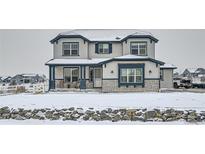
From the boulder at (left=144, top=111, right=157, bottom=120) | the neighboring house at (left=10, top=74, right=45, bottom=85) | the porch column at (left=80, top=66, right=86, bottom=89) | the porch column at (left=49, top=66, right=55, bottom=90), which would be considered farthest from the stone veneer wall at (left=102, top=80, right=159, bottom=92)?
the neighboring house at (left=10, top=74, right=45, bottom=85)

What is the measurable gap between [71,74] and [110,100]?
2.01m

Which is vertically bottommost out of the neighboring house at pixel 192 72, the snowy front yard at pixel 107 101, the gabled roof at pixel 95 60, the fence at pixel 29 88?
the snowy front yard at pixel 107 101

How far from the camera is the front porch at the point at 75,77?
10094 millimetres

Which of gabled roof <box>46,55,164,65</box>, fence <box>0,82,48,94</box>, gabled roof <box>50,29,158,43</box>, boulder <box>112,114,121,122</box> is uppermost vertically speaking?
gabled roof <box>50,29,158,43</box>

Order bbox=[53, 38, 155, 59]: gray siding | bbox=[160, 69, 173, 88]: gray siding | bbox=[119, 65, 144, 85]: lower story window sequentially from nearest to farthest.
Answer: bbox=[160, 69, 173, 88]: gray siding, bbox=[53, 38, 155, 59]: gray siding, bbox=[119, 65, 144, 85]: lower story window

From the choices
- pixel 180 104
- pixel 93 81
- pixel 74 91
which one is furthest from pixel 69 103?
pixel 180 104

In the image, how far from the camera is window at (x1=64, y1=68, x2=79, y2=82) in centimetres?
1062

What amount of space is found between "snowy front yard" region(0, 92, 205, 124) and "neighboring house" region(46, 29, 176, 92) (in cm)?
36

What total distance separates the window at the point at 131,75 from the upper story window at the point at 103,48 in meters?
0.76

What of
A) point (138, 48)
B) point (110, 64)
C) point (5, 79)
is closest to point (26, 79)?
point (5, 79)

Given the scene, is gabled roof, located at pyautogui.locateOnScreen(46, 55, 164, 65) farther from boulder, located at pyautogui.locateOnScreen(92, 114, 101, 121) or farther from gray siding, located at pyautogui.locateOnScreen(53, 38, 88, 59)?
boulder, located at pyautogui.locateOnScreen(92, 114, 101, 121)

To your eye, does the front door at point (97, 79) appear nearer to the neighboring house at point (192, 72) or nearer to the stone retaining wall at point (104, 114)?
the stone retaining wall at point (104, 114)

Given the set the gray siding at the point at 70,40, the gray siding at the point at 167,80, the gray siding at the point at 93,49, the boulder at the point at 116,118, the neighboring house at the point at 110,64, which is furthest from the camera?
the gray siding at the point at 70,40

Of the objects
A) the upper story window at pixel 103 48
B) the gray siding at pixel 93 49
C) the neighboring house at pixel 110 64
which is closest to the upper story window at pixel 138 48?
the neighboring house at pixel 110 64
